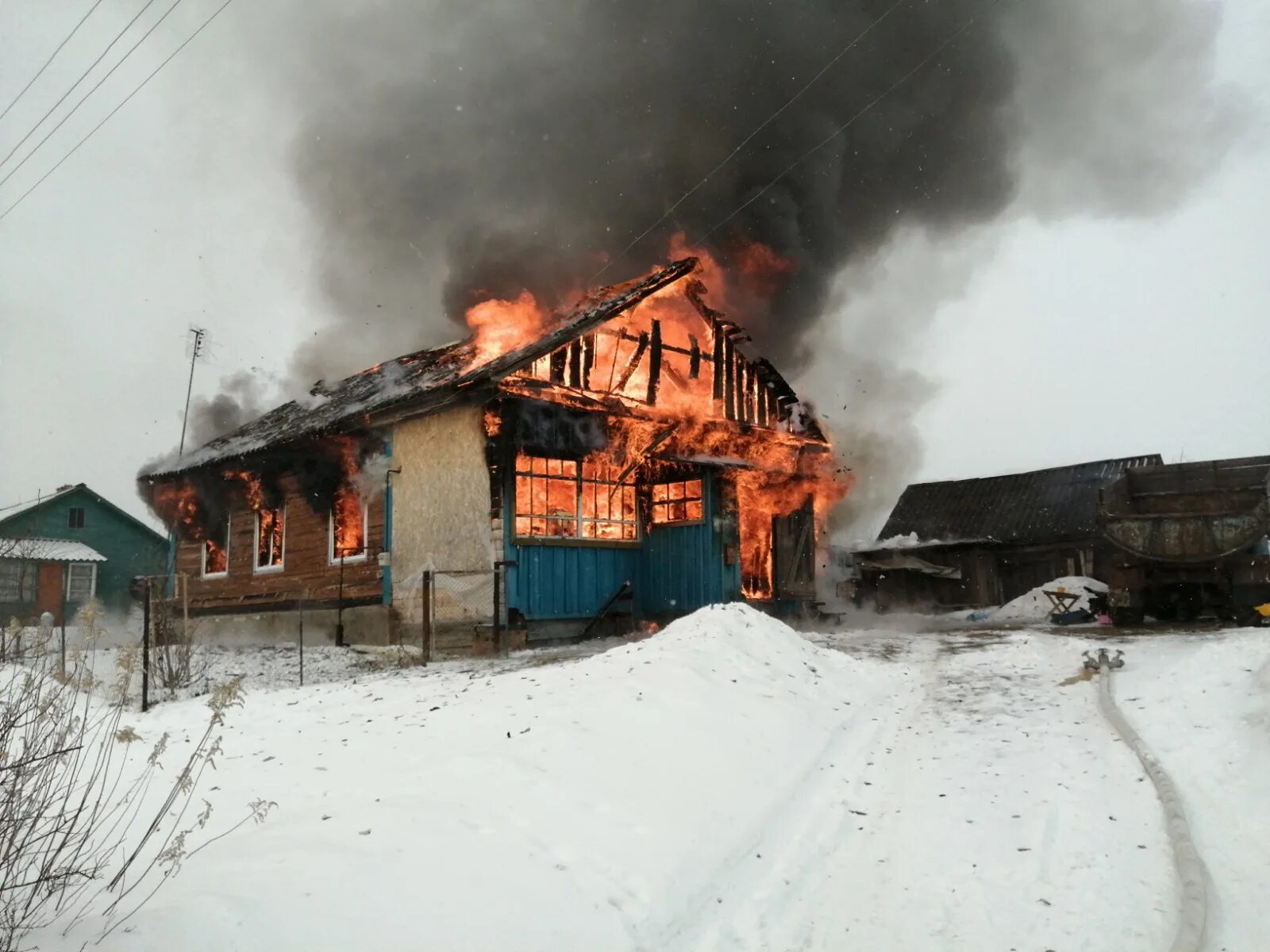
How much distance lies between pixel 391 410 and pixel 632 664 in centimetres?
878

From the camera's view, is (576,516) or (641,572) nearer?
(576,516)

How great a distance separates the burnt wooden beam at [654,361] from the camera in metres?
16.8

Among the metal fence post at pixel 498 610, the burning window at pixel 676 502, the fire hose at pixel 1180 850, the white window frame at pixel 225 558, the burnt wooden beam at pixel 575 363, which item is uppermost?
the burnt wooden beam at pixel 575 363

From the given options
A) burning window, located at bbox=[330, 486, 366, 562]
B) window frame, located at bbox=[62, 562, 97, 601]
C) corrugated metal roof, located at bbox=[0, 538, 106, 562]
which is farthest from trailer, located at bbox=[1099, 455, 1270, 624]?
window frame, located at bbox=[62, 562, 97, 601]

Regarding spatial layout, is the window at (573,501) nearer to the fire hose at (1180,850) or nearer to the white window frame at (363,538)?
the white window frame at (363,538)

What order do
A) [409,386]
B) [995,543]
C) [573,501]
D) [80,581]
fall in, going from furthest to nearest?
[80,581], [995,543], [409,386], [573,501]

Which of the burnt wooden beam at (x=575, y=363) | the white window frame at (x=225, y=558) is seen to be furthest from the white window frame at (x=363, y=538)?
the burnt wooden beam at (x=575, y=363)

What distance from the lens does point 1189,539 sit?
15.4 metres

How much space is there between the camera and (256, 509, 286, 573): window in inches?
713

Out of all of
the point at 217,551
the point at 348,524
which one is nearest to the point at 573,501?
the point at 348,524

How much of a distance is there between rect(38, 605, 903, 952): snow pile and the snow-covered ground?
2 cm

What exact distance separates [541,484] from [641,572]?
2821 mm

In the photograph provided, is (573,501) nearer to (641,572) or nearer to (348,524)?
(641,572)

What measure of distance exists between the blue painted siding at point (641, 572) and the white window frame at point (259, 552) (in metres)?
6.68
